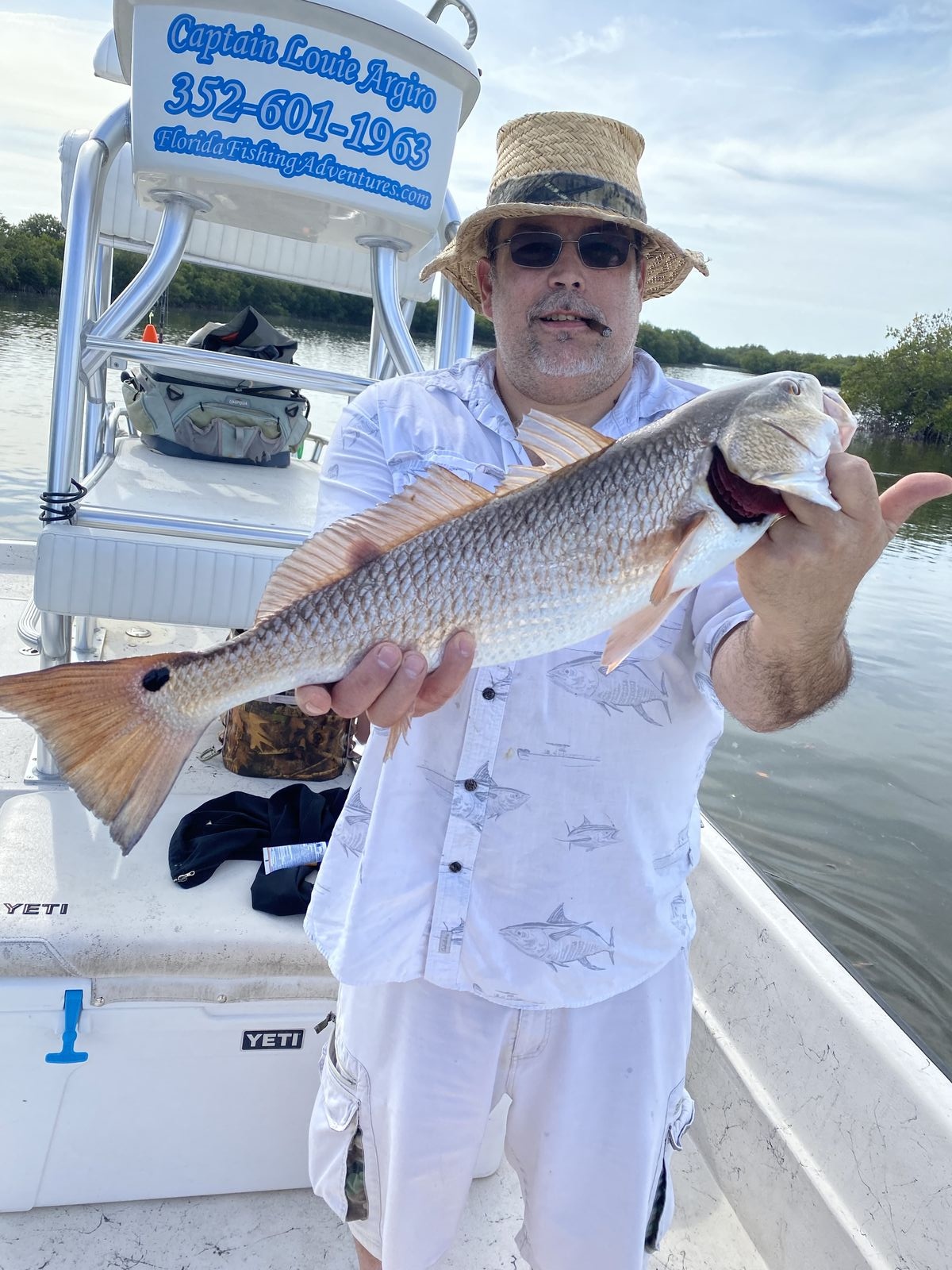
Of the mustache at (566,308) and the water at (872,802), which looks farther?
the water at (872,802)

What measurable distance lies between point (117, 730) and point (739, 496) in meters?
1.37

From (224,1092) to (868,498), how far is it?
2495 millimetres

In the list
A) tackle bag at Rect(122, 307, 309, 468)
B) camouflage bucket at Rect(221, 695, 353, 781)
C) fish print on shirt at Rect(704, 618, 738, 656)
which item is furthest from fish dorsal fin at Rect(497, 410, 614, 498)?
tackle bag at Rect(122, 307, 309, 468)

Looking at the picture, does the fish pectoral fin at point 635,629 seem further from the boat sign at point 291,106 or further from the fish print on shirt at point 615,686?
the boat sign at point 291,106

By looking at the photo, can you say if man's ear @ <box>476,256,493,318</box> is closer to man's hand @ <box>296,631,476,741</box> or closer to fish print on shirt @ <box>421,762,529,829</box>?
man's hand @ <box>296,631,476,741</box>

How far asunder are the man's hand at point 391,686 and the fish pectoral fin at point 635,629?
0.29 metres

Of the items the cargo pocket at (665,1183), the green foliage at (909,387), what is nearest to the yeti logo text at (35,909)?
the cargo pocket at (665,1183)

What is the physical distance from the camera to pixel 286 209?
3.16m

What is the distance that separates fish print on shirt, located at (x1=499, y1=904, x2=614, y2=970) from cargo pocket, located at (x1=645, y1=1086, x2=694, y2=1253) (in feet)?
1.43

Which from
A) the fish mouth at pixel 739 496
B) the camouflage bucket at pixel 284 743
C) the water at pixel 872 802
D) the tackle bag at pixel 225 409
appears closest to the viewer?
the fish mouth at pixel 739 496

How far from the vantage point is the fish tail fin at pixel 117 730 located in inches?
68.3

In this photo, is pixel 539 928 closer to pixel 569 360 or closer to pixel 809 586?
pixel 809 586

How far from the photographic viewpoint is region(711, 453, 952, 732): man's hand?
1.55 metres

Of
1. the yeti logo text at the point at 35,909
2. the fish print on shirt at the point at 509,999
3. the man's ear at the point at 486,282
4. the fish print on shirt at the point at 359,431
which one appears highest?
the man's ear at the point at 486,282
